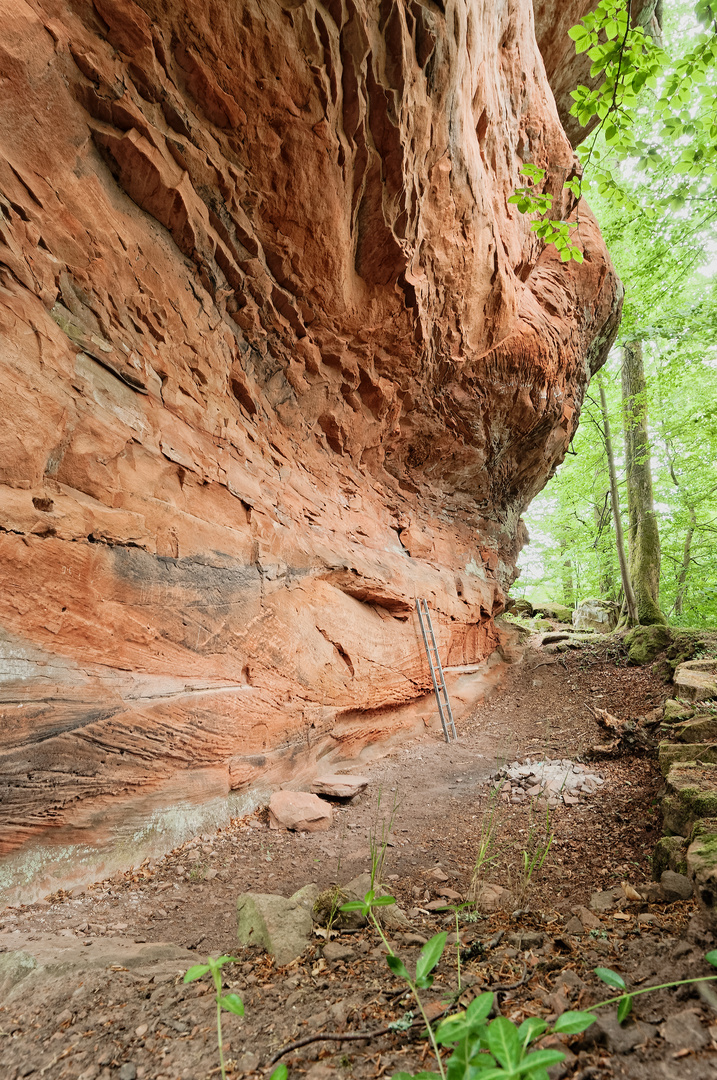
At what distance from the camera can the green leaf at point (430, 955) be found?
1.22 m

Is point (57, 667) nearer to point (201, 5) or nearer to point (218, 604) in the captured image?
point (218, 604)

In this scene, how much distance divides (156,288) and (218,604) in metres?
2.98

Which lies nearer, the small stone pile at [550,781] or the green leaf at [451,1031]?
the green leaf at [451,1031]

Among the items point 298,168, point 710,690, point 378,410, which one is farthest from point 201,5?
point 710,690

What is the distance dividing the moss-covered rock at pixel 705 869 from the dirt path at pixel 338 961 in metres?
0.09

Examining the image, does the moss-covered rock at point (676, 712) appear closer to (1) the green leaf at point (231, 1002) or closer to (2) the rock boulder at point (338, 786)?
(2) the rock boulder at point (338, 786)

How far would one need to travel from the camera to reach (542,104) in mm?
7520

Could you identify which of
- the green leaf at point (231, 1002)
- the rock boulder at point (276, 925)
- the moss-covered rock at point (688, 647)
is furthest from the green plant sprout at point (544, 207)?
the moss-covered rock at point (688, 647)

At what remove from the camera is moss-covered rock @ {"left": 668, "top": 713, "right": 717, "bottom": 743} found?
15.0ft

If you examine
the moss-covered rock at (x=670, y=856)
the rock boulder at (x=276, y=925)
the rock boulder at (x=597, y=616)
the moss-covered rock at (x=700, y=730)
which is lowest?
the rock boulder at (x=276, y=925)

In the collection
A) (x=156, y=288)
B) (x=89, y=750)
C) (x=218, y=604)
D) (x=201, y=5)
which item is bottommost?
(x=89, y=750)

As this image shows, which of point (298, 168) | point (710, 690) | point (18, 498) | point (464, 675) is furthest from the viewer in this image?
point (464, 675)

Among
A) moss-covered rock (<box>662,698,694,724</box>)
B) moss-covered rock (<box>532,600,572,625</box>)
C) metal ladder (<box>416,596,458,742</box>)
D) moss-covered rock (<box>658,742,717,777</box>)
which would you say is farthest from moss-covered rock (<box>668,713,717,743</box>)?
moss-covered rock (<box>532,600,572,625</box>)

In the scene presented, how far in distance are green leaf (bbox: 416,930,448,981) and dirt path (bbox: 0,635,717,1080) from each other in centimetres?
42
